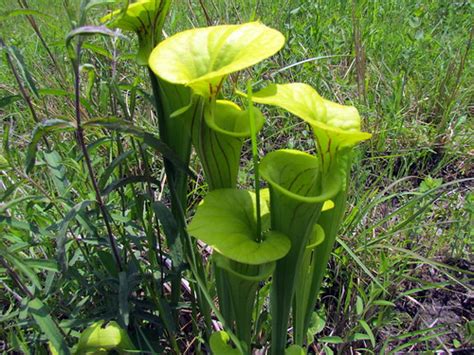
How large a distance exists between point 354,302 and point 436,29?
185 centimetres

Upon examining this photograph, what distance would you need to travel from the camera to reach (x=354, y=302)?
49.9 inches

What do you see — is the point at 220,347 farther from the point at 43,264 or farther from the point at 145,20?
the point at 145,20

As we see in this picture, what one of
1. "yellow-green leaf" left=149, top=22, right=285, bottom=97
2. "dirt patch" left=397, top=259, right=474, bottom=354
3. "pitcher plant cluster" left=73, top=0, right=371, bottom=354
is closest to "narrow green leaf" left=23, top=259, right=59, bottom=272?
"pitcher plant cluster" left=73, top=0, right=371, bottom=354

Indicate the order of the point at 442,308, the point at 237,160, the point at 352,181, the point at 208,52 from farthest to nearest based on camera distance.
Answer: the point at 352,181 → the point at 442,308 → the point at 237,160 → the point at 208,52

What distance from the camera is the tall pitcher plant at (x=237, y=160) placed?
0.69 m

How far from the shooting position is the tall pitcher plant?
27.2 inches

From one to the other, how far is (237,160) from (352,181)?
2.50ft

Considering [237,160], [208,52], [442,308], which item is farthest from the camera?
[442,308]

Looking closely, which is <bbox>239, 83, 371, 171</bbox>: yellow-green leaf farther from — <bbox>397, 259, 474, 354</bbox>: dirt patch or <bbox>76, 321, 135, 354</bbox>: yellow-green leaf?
<bbox>397, 259, 474, 354</bbox>: dirt patch

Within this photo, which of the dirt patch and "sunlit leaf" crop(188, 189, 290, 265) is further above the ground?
"sunlit leaf" crop(188, 189, 290, 265)

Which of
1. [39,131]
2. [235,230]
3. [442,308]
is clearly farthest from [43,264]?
[442,308]

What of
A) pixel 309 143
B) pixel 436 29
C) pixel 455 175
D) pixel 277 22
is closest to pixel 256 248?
pixel 309 143

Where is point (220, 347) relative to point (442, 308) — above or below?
above

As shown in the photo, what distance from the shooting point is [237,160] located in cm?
84
